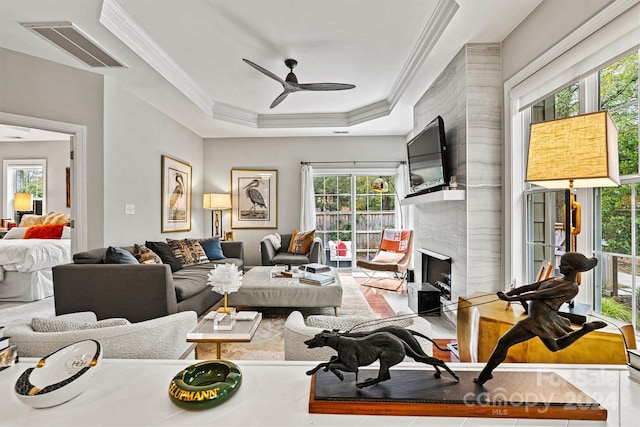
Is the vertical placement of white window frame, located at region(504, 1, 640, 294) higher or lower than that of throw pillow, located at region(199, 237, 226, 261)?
higher

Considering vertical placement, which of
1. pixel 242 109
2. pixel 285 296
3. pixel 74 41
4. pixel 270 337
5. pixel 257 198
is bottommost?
pixel 270 337

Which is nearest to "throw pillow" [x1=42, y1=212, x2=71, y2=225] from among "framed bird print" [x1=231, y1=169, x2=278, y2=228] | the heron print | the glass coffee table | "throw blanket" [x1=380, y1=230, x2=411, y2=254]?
"framed bird print" [x1=231, y1=169, x2=278, y2=228]

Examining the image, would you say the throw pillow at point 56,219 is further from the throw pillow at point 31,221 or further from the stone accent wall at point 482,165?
the stone accent wall at point 482,165

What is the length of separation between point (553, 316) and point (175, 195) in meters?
5.10

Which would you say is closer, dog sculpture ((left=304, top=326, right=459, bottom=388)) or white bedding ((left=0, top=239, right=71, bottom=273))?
dog sculpture ((left=304, top=326, right=459, bottom=388))

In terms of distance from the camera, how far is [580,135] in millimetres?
1277

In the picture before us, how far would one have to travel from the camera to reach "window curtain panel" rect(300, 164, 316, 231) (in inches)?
237

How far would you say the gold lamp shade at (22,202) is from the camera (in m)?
6.12

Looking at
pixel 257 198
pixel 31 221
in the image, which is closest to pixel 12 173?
pixel 31 221

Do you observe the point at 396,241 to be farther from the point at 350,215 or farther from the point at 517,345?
the point at 517,345

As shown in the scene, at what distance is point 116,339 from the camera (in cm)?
113

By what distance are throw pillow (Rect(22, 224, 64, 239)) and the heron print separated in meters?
2.84

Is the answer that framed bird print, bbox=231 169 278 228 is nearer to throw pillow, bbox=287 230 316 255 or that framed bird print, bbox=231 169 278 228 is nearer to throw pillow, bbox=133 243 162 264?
throw pillow, bbox=287 230 316 255

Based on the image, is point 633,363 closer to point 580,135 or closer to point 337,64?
point 580,135
